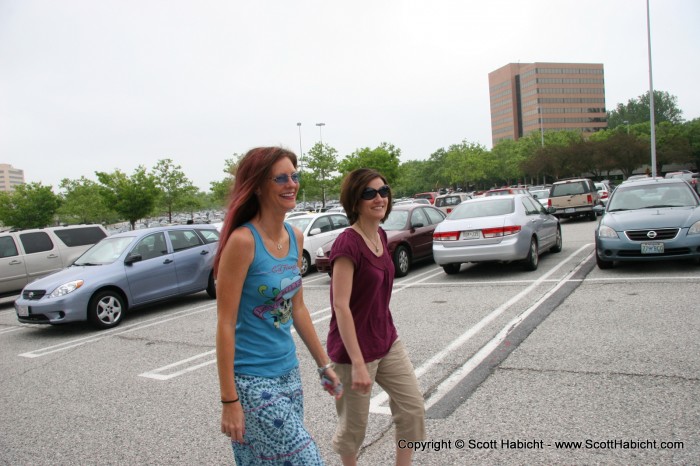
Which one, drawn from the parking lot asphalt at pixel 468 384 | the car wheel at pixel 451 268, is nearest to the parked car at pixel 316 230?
the car wheel at pixel 451 268

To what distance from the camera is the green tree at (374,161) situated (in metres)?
47.2

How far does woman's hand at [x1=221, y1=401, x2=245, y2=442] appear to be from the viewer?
6.45 feet

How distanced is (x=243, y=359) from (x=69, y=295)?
7290mm

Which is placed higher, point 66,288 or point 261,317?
point 261,317

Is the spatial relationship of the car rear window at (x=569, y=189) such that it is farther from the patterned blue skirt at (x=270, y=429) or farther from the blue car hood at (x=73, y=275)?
the patterned blue skirt at (x=270, y=429)

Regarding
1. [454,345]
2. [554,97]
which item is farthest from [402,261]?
[554,97]

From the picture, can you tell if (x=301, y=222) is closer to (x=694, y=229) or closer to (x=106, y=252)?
(x=106, y=252)

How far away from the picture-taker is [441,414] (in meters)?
3.89

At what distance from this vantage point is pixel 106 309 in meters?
8.62

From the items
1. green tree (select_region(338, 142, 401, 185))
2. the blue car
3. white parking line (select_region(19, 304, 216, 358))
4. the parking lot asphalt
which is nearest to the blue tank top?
the parking lot asphalt

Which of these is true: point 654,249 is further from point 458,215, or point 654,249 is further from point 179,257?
point 179,257

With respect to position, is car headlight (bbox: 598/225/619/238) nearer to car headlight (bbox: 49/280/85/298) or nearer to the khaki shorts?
the khaki shorts

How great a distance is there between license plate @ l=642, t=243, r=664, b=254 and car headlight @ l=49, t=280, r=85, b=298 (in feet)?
29.7

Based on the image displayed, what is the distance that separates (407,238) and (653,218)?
185 inches
